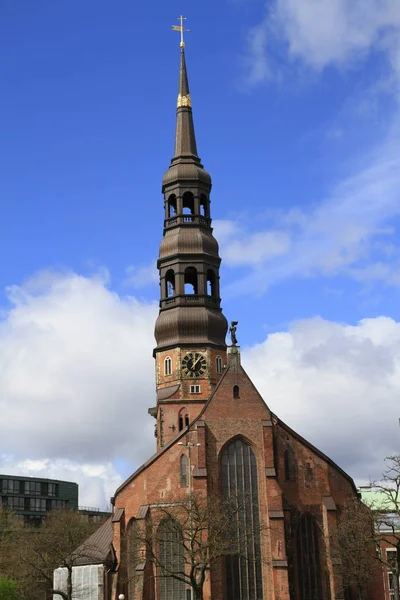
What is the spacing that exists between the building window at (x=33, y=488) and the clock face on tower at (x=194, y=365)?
75.4 m

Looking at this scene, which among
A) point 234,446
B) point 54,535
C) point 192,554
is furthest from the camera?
point 54,535

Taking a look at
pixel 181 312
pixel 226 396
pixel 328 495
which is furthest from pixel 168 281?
pixel 328 495

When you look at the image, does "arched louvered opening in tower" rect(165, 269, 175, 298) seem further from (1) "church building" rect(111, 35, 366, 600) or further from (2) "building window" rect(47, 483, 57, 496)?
(2) "building window" rect(47, 483, 57, 496)

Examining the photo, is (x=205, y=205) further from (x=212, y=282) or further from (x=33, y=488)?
(x=33, y=488)

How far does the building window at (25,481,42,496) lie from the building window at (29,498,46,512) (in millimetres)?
1006

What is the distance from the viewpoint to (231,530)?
63.2m

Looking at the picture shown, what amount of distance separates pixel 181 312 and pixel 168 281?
4.19 meters

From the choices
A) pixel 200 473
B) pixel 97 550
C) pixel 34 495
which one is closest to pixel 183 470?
pixel 200 473

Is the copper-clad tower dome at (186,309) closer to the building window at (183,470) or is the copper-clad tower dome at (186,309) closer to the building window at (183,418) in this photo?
the building window at (183,418)

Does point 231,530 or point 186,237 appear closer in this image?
point 231,530

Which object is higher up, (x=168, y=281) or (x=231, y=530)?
(x=168, y=281)

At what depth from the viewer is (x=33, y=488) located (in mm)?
149625

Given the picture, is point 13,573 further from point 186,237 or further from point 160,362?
point 186,237

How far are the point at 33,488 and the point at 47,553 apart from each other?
59.9 m
